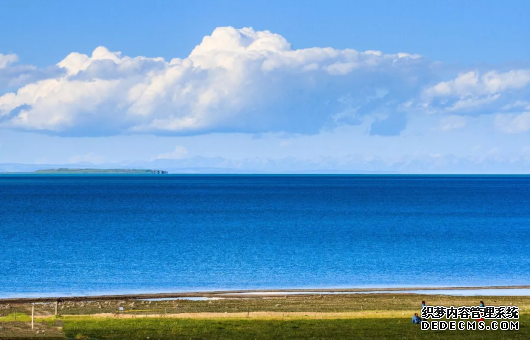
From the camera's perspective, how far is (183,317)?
38031 mm

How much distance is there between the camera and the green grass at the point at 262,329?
30000 millimetres

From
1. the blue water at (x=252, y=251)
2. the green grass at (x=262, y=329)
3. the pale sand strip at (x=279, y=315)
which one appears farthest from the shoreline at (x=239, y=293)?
the green grass at (x=262, y=329)

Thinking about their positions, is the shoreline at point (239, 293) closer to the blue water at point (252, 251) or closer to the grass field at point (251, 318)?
the grass field at point (251, 318)

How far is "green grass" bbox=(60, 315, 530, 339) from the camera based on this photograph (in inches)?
1181

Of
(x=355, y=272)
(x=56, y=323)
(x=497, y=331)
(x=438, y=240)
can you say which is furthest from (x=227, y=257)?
(x=497, y=331)

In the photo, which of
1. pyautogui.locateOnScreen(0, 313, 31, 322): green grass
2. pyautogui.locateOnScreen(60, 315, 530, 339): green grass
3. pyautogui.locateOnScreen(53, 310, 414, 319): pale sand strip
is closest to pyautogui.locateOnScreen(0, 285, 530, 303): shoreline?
pyautogui.locateOnScreen(0, 313, 31, 322): green grass

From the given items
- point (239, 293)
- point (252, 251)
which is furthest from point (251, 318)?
point (252, 251)

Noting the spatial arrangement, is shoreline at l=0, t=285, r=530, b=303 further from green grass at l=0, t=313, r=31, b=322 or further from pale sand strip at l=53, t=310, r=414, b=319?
pale sand strip at l=53, t=310, r=414, b=319

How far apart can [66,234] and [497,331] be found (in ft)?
245

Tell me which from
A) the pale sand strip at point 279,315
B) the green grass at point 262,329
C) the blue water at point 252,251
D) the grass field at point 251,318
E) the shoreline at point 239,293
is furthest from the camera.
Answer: the blue water at point 252,251

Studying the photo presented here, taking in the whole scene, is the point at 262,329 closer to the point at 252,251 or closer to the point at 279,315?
the point at 279,315

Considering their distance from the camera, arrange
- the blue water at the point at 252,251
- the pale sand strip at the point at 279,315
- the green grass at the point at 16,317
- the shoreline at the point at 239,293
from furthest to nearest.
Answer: the blue water at the point at 252,251 < the shoreline at the point at 239,293 < the pale sand strip at the point at 279,315 < the green grass at the point at 16,317

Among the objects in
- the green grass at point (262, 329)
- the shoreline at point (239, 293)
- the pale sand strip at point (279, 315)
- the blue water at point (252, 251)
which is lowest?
the green grass at point (262, 329)

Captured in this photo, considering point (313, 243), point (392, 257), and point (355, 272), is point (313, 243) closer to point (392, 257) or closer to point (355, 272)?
point (392, 257)
